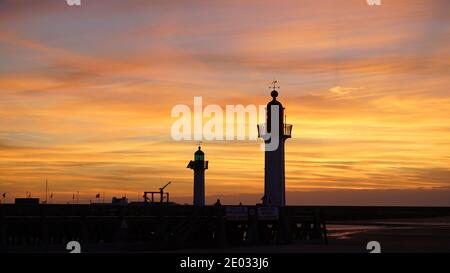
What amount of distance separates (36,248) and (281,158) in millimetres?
15251

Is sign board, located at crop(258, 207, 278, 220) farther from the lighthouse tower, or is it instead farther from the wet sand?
the lighthouse tower

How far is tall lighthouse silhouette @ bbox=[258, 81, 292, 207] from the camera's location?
141ft

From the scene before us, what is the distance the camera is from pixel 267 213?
4278cm

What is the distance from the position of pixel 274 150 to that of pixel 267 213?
12.1 feet

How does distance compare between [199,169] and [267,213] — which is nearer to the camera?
[267,213]

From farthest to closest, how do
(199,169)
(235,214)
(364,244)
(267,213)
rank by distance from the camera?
(199,169)
(364,244)
(267,213)
(235,214)

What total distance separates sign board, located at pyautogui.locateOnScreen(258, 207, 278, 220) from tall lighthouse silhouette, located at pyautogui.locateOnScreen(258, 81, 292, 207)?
3.67 feet

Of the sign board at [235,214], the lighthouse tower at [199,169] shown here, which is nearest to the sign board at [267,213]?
the sign board at [235,214]

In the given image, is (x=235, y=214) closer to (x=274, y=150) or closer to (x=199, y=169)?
(x=274, y=150)

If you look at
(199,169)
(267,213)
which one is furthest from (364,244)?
(199,169)

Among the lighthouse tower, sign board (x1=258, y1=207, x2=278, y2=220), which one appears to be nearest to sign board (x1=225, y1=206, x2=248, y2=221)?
sign board (x1=258, y1=207, x2=278, y2=220)
